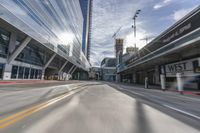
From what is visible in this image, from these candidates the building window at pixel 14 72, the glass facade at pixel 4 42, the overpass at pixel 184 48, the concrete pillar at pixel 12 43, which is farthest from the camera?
the building window at pixel 14 72

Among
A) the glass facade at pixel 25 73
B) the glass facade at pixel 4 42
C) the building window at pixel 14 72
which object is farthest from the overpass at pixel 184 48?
the glass facade at pixel 25 73

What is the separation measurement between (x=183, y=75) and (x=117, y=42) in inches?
5298

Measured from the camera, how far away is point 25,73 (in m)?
26.3

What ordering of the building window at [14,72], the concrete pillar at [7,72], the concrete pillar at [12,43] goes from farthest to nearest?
the building window at [14,72] < the concrete pillar at [12,43] < the concrete pillar at [7,72]

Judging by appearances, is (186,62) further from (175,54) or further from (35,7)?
(35,7)

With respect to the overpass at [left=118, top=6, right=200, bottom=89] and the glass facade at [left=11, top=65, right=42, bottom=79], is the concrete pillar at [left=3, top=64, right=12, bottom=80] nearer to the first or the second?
the glass facade at [left=11, top=65, right=42, bottom=79]

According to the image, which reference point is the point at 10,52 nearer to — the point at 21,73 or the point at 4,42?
the point at 4,42

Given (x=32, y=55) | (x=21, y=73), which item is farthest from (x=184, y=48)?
(x=32, y=55)

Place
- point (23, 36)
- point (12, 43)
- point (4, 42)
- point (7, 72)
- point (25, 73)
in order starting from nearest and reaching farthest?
point (4, 42)
point (7, 72)
point (12, 43)
point (23, 36)
point (25, 73)

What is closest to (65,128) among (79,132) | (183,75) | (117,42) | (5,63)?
(79,132)

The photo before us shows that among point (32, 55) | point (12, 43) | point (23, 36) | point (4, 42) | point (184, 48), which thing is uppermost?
point (23, 36)

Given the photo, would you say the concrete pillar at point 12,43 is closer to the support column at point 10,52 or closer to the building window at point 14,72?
the support column at point 10,52

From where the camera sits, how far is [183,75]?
19016 millimetres

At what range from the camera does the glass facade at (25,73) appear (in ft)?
74.2
